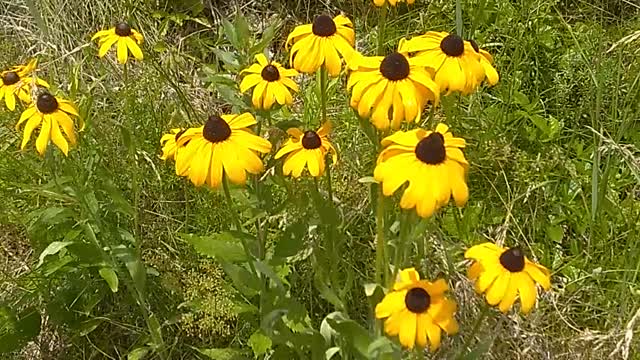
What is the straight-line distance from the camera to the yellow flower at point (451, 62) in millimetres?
1276

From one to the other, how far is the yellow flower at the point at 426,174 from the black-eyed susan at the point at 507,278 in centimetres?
14

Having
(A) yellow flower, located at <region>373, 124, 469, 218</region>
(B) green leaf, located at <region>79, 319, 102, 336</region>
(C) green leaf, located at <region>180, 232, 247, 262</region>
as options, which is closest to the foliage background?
(B) green leaf, located at <region>79, 319, 102, 336</region>

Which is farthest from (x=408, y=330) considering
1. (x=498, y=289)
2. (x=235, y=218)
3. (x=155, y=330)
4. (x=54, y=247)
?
(x=54, y=247)

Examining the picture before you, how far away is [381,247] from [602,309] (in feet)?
2.21

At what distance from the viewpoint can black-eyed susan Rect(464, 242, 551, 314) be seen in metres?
1.17

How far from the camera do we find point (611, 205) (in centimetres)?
199

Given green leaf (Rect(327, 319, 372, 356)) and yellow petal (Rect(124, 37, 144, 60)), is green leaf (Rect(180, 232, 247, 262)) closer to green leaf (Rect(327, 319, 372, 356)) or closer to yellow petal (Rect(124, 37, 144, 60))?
green leaf (Rect(327, 319, 372, 356))

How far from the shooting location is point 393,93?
47.8 inches

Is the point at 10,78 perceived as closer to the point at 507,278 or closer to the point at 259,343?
the point at 259,343

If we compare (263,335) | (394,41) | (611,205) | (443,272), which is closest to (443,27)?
(394,41)

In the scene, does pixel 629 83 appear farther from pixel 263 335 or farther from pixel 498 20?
pixel 263 335

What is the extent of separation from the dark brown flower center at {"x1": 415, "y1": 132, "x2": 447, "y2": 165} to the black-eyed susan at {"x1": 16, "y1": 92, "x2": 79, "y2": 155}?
27.3 inches

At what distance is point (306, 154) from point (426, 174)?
1.12 ft

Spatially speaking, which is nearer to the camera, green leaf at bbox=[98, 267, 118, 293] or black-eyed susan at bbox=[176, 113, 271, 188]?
black-eyed susan at bbox=[176, 113, 271, 188]
